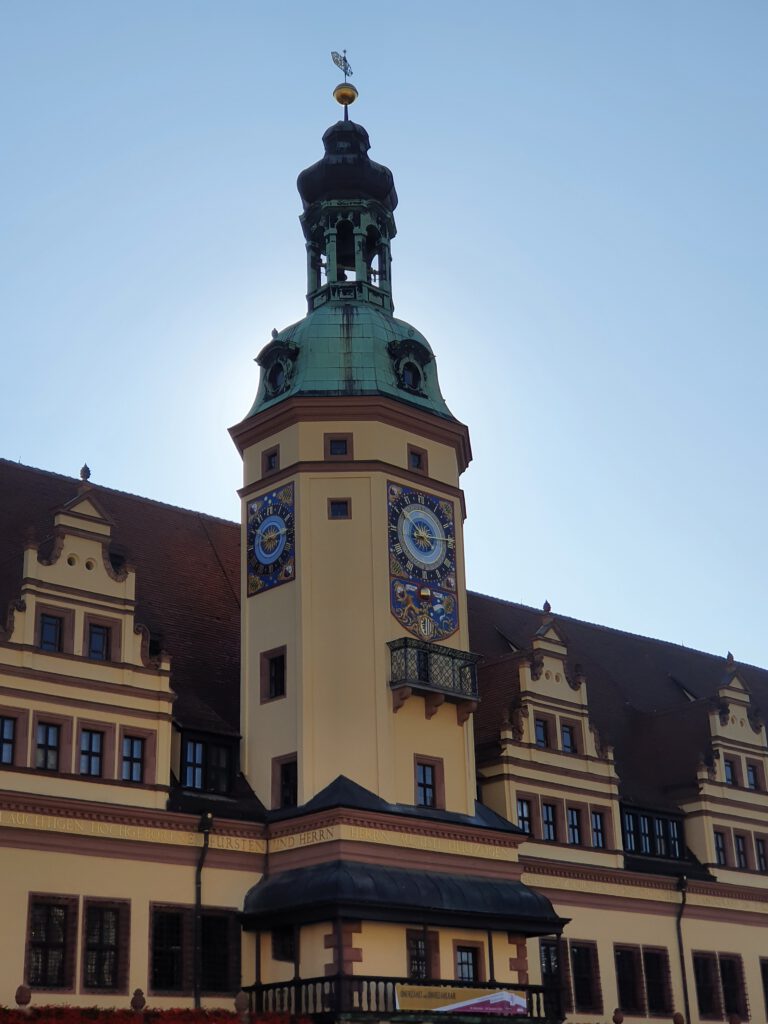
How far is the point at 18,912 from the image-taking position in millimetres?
30922

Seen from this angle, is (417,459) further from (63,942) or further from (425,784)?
(63,942)

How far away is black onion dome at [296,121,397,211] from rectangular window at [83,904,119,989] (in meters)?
21.2

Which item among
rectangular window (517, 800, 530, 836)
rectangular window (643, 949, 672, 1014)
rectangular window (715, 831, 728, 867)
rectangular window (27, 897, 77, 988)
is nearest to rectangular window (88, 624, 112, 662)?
rectangular window (27, 897, 77, 988)

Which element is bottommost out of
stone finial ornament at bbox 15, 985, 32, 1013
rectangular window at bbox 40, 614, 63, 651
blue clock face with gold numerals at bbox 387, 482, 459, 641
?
stone finial ornament at bbox 15, 985, 32, 1013

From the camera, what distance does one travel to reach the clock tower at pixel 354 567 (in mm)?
36625

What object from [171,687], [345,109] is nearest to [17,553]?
[171,687]

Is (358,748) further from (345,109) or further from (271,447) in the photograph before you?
(345,109)

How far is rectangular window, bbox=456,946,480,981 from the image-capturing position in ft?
117

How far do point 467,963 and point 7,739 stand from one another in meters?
12.0

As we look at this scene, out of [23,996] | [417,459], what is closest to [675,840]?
[417,459]

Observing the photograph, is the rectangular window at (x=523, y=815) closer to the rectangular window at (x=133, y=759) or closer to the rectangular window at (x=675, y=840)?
the rectangular window at (x=675, y=840)

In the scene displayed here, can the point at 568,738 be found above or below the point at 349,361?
below

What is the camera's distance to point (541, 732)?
42.8 meters

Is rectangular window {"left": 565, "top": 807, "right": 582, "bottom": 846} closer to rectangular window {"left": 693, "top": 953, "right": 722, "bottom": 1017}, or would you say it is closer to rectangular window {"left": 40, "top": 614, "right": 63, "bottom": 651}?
rectangular window {"left": 693, "top": 953, "right": 722, "bottom": 1017}
